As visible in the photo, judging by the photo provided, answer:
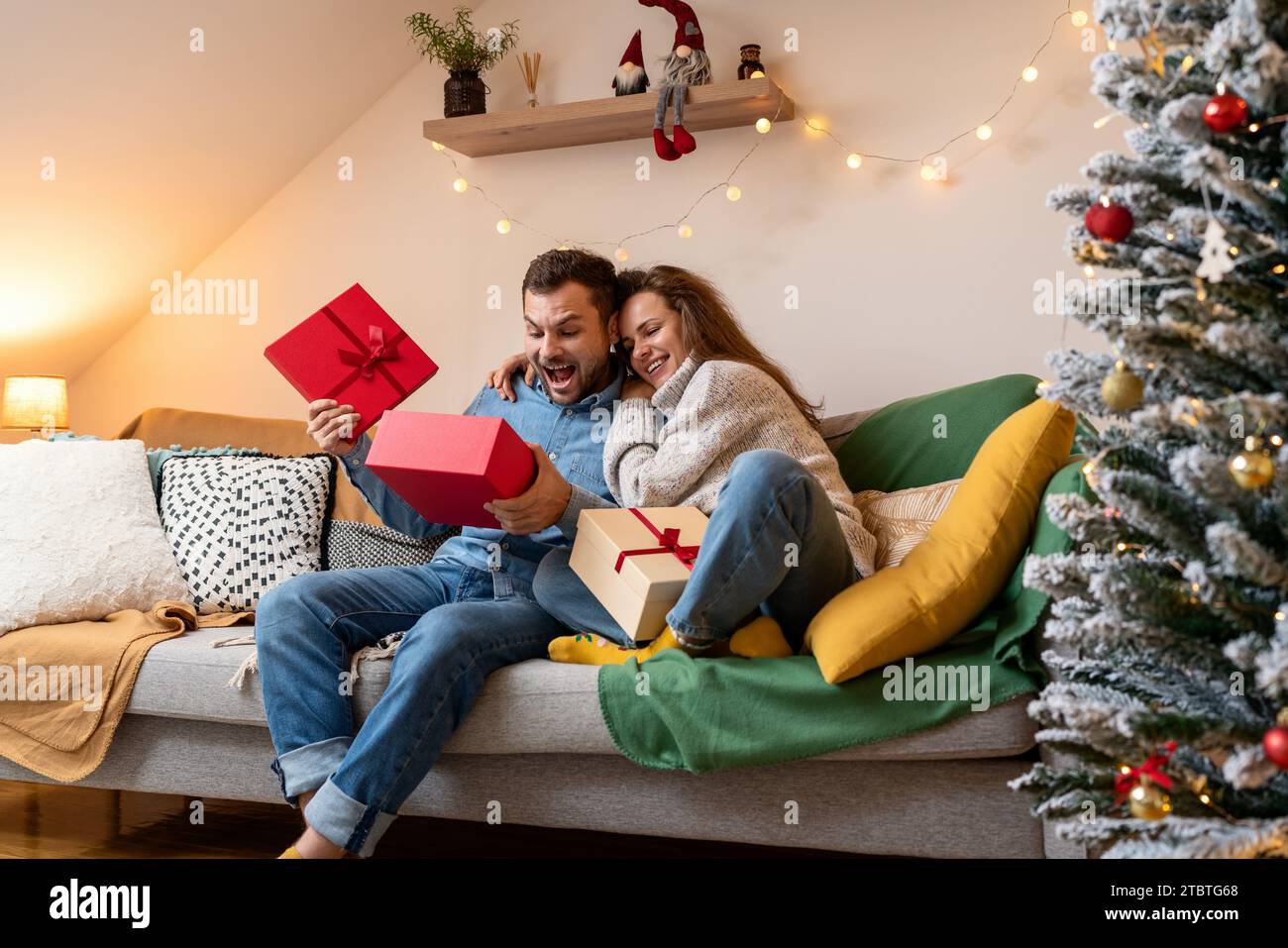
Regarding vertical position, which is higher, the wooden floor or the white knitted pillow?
the white knitted pillow

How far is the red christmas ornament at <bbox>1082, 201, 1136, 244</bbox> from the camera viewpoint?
1.02 metres

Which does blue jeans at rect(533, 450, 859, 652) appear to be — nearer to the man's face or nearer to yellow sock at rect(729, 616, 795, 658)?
yellow sock at rect(729, 616, 795, 658)

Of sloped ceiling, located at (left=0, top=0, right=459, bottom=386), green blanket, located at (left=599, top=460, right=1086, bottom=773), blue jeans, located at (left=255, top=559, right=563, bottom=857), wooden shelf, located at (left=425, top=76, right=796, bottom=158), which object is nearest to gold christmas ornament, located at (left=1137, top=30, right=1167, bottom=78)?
green blanket, located at (left=599, top=460, right=1086, bottom=773)

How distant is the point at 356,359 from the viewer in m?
2.12

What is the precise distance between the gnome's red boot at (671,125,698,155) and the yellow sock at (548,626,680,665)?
4.56 ft

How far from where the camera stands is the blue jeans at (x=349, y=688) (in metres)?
1.55

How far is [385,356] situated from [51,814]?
1249mm

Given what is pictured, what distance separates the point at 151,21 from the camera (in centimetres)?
268

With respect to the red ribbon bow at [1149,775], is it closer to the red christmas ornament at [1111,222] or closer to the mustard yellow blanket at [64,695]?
the red christmas ornament at [1111,222]

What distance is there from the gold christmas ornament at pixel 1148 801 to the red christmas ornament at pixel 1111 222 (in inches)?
20.9

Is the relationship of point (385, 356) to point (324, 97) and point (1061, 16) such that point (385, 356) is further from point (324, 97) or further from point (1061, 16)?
point (1061, 16)

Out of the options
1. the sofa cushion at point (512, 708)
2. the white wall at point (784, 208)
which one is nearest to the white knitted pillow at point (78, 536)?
the sofa cushion at point (512, 708)

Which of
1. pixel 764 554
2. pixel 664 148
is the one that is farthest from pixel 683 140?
pixel 764 554
